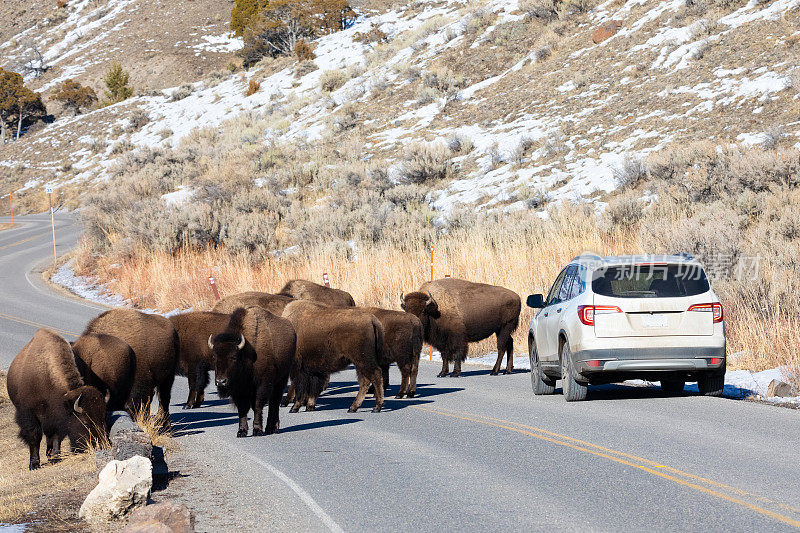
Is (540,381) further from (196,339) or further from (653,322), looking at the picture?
(196,339)

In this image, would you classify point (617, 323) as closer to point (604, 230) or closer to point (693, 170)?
point (604, 230)

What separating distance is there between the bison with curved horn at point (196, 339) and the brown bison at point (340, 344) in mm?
1330

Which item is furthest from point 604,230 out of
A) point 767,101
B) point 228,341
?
point 228,341

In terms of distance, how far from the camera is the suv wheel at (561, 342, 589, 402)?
13.6 metres

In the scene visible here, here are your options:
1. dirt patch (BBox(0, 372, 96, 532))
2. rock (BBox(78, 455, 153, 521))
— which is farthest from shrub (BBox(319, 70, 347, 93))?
rock (BBox(78, 455, 153, 521))

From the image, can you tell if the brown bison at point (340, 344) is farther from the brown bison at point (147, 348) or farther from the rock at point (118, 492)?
the rock at point (118, 492)

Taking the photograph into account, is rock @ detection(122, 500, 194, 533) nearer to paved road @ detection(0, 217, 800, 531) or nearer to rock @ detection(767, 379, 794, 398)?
paved road @ detection(0, 217, 800, 531)

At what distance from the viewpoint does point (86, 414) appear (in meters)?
11.0

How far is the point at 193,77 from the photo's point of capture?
317 feet

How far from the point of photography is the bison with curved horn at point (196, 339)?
1452 centimetres

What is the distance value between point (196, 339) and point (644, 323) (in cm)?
637

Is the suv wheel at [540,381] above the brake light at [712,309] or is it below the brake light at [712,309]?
below

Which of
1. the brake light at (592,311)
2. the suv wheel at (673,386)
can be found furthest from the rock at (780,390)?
the brake light at (592,311)

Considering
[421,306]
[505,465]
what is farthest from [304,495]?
[421,306]
